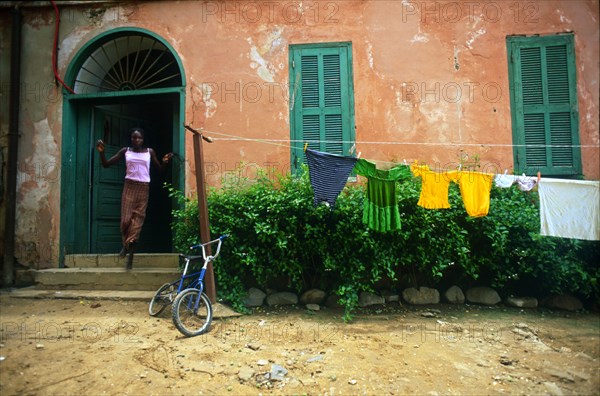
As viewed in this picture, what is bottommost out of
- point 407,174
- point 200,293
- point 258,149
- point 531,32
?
point 200,293

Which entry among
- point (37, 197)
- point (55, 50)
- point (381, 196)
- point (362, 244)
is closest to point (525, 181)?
point (381, 196)

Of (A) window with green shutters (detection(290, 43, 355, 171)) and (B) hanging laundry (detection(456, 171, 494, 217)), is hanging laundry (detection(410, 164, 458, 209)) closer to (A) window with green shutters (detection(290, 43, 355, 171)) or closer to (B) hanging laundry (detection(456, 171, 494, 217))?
(B) hanging laundry (detection(456, 171, 494, 217))

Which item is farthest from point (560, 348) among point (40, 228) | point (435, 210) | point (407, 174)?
point (40, 228)

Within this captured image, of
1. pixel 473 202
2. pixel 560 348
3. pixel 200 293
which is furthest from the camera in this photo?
pixel 473 202

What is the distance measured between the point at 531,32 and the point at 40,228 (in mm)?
8350

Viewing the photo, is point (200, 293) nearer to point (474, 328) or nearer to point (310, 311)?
point (310, 311)

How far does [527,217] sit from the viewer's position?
486 cm

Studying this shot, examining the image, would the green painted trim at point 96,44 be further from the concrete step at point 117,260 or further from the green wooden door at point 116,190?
the concrete step at point 117,260

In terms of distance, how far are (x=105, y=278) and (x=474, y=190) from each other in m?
5.14

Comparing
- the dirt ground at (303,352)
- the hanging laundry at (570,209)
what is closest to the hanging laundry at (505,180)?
the hanging laundry at (570,209)

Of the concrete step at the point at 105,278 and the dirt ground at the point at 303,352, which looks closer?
the dirt ground at the point at 303,352

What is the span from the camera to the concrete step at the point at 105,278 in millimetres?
5371

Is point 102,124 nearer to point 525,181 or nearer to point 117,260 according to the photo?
point 117,260

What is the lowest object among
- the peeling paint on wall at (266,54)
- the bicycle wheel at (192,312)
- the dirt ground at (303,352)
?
the dirt ground at (303,352)
